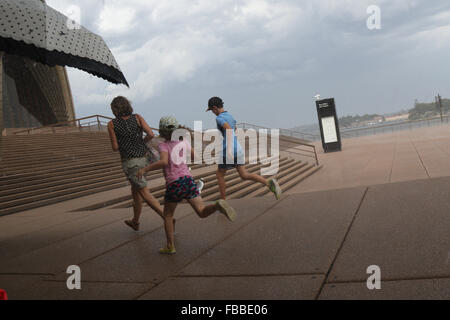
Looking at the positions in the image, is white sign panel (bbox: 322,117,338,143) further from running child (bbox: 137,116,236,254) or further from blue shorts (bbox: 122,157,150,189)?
running child (bbox: 137,116,236,254)

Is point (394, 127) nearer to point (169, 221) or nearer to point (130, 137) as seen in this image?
point (130, 137)

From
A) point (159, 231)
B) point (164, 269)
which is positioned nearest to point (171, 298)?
point (164, 269)

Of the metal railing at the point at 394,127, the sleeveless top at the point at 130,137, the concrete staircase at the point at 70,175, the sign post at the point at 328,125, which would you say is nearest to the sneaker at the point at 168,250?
the sleeveless top at the point at 130,137

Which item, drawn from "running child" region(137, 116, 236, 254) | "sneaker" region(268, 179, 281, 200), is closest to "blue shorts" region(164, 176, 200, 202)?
"running child" region(137, 116, 236, 254)

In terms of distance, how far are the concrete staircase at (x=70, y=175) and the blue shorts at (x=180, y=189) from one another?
4.63 meters

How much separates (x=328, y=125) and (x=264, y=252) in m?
18.7

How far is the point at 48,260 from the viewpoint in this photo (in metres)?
4.06

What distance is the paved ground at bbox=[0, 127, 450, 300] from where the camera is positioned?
270cm

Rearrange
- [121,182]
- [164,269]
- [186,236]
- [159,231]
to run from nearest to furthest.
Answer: [164,269] → [186,236] → [159,231] → [121,182]

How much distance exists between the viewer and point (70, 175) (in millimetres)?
11406

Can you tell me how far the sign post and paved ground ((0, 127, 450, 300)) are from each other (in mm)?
15263

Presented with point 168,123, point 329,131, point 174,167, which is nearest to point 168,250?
point 174,167

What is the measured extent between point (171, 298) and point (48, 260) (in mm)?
1980
